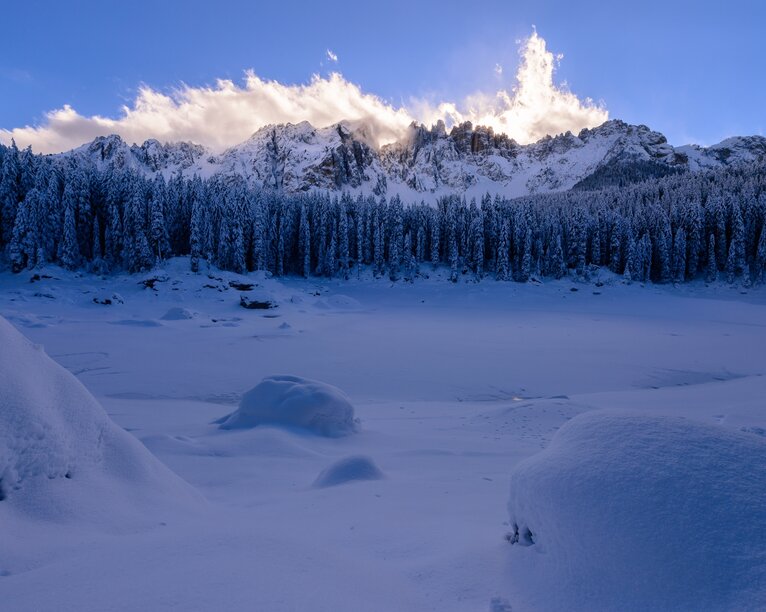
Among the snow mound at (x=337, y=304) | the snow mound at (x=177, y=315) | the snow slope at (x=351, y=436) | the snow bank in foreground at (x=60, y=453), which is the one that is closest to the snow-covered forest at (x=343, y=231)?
the snow mound at (x=337, y=304)

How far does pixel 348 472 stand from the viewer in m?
5.75

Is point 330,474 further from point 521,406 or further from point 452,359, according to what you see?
point 452,359

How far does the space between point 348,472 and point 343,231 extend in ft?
207

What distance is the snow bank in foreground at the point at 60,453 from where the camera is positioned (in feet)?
9.67

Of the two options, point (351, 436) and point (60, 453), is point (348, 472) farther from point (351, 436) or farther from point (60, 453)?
point (60, 453)

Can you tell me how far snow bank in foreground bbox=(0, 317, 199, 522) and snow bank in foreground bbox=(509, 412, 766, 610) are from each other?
3196 millimetres

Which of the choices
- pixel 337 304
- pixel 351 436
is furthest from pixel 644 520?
pixel 337 304

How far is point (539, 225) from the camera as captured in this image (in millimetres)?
67875

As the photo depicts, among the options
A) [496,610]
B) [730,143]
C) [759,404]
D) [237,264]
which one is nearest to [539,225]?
[237,264]

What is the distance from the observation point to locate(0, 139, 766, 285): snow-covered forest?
50562mm

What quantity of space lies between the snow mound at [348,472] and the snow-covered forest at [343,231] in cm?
5288

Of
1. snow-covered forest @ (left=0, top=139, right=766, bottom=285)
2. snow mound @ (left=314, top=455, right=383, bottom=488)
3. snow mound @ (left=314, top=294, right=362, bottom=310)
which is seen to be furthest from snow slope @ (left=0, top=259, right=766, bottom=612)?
snow-covered forest @ (left=0, top=139, right=766, bottom=285)

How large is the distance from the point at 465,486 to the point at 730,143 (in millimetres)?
240576

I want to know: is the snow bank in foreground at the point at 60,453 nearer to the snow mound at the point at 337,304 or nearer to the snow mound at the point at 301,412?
the snow mound at the point at 301,412
